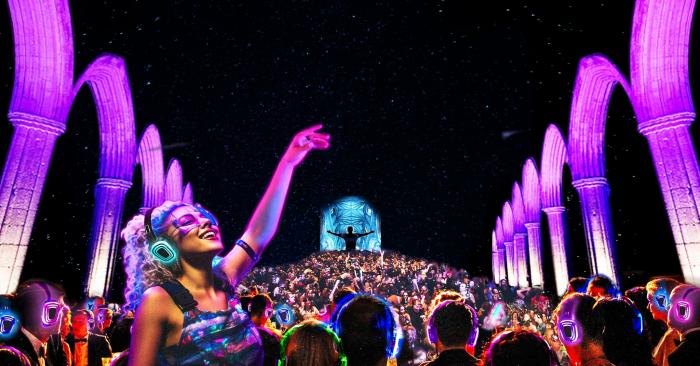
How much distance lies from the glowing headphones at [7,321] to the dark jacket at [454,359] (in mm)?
2127

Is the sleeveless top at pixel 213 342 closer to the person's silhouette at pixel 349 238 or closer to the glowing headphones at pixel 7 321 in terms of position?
the glowing headphones at pixel 7 321

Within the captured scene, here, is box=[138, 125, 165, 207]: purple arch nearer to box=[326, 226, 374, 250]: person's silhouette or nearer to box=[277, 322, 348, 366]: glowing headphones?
box=[277, 322, 348, 366]: glowing headphones

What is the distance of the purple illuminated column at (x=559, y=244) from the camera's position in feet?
43.3

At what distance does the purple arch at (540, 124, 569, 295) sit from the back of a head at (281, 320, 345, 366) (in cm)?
1378

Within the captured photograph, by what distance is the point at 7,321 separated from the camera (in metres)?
2.49

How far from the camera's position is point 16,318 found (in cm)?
254

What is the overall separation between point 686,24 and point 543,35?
4.04m

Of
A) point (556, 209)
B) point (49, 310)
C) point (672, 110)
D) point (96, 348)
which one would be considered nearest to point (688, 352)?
point (49, 310)

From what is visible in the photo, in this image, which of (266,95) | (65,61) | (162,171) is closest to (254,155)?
(266,95)

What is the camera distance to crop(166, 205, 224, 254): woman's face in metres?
1.60

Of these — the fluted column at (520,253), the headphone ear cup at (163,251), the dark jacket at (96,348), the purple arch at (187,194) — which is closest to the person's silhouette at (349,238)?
the fluted column at (520,253)

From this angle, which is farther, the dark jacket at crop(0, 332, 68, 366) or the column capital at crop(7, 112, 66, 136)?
the column capital at crop(7, 112, 66, 136)

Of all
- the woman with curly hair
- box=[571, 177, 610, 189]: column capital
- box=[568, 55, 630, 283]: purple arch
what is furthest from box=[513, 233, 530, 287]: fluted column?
the woman with curly hair

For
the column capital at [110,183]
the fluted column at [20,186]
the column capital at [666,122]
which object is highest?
the column capital at [666,122]
